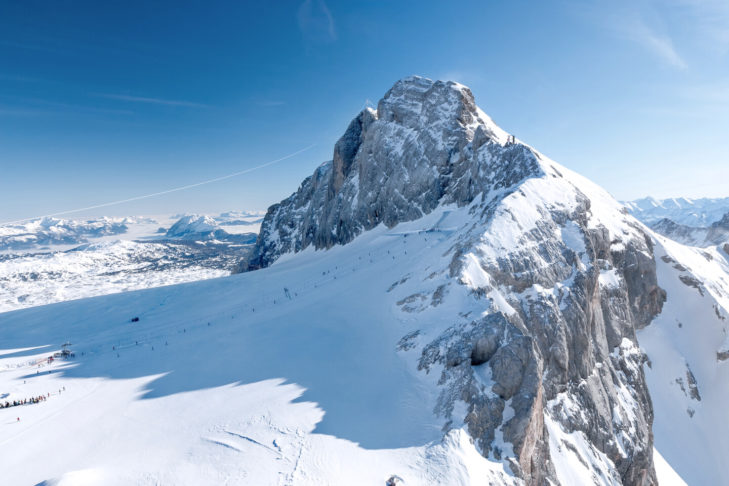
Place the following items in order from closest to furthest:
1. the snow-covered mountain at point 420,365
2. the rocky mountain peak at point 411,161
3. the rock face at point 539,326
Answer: the snow-covered mountain at point 420,365, the rock face at point 539,326, the rocky mountain peak at point 411,161

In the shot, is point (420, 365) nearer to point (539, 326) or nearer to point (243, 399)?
point (539, 326)

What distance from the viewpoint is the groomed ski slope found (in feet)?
51.9

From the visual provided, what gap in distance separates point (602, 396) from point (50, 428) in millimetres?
42742

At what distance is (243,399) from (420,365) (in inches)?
476

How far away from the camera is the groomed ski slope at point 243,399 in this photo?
1581 cm

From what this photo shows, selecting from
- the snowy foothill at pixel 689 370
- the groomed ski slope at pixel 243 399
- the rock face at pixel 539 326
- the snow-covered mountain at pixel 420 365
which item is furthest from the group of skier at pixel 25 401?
the snowy foothill at pixel 689 370

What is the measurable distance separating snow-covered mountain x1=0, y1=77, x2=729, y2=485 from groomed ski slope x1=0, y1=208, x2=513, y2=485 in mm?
137

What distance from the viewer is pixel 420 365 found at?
23.0 metres

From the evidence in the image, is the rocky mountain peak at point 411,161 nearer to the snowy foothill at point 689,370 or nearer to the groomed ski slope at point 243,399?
the groomed ski slope at point 243,399

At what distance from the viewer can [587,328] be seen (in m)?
31.1

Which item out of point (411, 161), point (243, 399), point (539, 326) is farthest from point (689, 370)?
point (243, 399)

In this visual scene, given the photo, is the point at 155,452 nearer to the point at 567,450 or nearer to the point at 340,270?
the point at 567,450

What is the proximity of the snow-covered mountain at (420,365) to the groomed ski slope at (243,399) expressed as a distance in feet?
0.45

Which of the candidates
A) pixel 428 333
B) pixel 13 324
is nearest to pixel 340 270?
pixel 428 333
